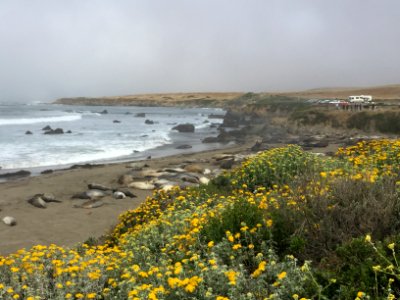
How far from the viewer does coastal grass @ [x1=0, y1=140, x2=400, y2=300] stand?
4215 mm

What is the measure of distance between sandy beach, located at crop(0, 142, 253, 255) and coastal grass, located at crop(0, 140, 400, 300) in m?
5.51

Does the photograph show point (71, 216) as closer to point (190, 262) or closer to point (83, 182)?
point (83, 182)

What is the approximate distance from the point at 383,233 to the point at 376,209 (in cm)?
28

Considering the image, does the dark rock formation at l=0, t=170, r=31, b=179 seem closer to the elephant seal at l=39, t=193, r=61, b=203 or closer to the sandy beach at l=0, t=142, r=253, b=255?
the sandy beach at l=0, t=142, r=253, b=255

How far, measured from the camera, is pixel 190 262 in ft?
18.5

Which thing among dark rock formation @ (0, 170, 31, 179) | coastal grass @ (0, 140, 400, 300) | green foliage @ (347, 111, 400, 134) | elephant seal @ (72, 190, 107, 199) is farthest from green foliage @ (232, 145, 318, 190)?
green foliage @ (347, 111, 400, 134)

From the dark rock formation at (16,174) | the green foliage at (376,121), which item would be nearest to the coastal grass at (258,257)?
the dark rock formation at (16,174)

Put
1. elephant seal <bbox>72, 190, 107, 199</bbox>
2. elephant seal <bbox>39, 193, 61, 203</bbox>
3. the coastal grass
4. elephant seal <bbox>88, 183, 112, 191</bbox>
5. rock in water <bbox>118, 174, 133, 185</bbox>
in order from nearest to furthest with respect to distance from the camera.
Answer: the coastal grass, elephant seal <bbox>39, 193, 61, 203</bbox>, elephant seal <bbox>72, 190, 107, 199</bbox>, elephant seal <bbox>88, 183, 112, 191</bbox>, rock in water <bbox>118, 174, 133, 185</bbox>

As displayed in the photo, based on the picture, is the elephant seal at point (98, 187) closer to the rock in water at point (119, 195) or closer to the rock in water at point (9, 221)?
the rock in water at point (119, 195)

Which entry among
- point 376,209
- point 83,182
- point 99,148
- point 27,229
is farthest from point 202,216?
point 99,148

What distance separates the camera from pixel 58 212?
14406mm

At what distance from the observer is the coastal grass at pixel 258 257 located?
4.21m

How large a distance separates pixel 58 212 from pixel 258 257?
11017mm

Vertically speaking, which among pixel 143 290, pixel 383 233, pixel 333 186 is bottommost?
pixel 143 290
